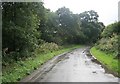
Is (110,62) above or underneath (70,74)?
above

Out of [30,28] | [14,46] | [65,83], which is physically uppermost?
[30,28]

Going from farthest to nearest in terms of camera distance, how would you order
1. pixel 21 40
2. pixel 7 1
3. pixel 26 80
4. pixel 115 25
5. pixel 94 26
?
pixel 94 26
pixel 115 25
pixel 21 40
pixel 7 1
pixel 26 80

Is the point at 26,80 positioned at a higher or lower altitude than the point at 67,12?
lower

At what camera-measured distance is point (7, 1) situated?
2055 centimetres

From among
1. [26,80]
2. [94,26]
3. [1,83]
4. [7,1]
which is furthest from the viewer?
[94,26]

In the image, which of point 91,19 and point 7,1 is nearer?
point 7,1

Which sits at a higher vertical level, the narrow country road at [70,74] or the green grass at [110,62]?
the green grass at [110,62]

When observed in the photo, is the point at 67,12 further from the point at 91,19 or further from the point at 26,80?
the point at 26,80

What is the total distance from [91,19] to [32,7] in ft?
336

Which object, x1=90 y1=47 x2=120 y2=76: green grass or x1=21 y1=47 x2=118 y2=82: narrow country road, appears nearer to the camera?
x1=21 y1=47 x2=118 y2=82: narrow country road

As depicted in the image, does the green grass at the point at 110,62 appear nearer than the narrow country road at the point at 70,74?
No

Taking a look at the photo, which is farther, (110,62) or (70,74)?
(110,62)

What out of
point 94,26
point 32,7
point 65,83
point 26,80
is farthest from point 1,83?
point 94,26

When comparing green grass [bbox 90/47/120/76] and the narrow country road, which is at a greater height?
green grass [bbox 90/47/120/76]
